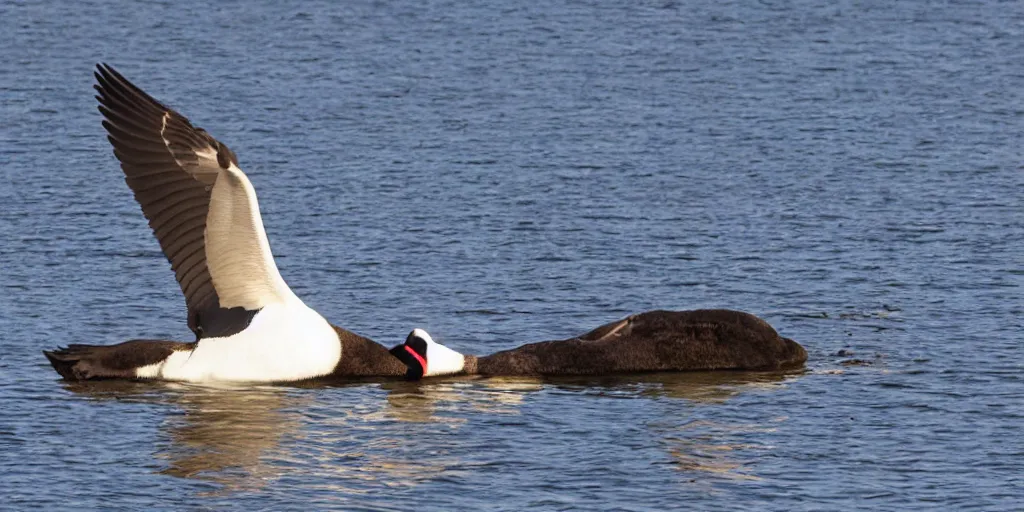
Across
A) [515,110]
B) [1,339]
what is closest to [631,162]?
[515,110]

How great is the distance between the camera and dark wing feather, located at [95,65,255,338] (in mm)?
14508

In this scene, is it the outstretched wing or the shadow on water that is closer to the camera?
the shadow on water

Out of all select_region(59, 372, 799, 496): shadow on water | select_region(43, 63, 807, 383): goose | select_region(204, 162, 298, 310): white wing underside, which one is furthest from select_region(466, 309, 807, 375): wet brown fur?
select_region(204, 162, 298, 310): white wing underside

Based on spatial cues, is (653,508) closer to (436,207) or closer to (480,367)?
(480,367)

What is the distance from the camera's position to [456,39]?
1139 inches

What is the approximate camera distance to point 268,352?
14859 millimetres

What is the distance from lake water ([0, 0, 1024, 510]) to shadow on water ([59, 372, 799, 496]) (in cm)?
4

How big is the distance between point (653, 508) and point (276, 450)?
267 centimetres

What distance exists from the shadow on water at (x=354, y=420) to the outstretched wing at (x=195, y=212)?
66cm

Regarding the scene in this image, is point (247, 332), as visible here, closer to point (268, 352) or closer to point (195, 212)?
point (268, 352)

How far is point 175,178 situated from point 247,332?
1259 millimetres

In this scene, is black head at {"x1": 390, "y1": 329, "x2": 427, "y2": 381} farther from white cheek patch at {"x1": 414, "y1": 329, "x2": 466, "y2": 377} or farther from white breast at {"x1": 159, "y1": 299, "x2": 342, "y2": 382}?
white breast at {"x1": 159, "y1": 299, "x2": 342, "y2": 382}

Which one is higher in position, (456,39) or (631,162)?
(456,39)

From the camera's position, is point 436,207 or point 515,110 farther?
point 515,110
